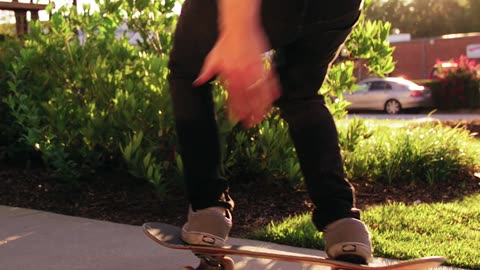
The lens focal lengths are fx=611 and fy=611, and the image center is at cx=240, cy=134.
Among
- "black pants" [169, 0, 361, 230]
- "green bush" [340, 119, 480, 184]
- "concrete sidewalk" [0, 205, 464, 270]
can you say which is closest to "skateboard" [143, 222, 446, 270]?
"black pants" [169, 0, 361, 230]

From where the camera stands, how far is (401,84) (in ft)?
85.6

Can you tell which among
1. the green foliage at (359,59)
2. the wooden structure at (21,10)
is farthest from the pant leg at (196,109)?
the wooden structure at (21,10)

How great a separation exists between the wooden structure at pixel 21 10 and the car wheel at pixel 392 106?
67.5 ft

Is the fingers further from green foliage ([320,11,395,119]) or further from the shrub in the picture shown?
the shrub

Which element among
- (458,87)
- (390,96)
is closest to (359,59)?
(390,96)

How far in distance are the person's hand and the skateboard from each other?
62cm

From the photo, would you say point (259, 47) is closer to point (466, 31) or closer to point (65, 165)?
point (65, 165)

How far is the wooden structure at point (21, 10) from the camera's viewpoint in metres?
7.23

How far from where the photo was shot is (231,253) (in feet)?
7.52

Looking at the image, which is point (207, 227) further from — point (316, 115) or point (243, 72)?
point (243, 72)

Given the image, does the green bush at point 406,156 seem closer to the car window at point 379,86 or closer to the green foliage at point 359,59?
the green foliage at point 359,59

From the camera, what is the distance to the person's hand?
1762 mm

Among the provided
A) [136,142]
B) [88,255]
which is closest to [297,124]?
[88,255]

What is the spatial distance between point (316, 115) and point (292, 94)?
12cm
